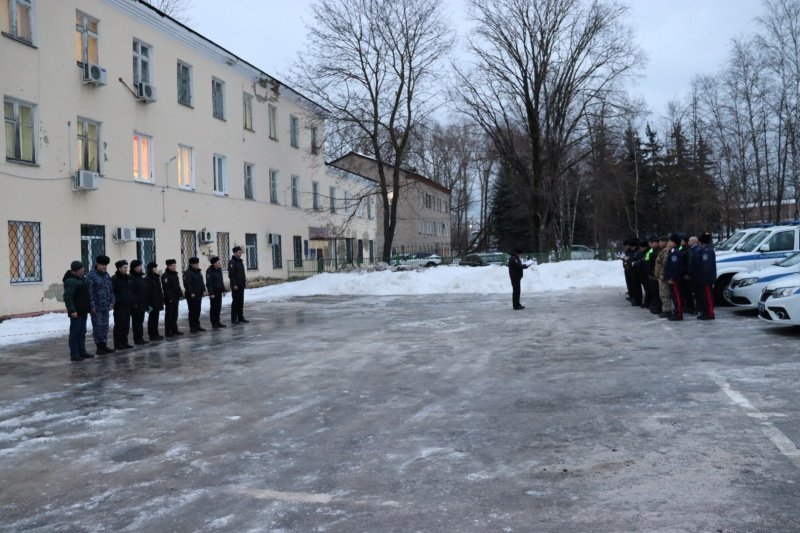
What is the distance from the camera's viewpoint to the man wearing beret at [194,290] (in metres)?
15.6

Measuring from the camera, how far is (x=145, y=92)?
23203 mm

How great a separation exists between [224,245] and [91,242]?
8.77 meters

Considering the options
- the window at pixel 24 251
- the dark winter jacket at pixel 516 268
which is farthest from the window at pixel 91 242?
the dark winter jacket at pixel 516 268

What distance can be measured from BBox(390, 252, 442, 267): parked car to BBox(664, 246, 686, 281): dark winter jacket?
21.3m

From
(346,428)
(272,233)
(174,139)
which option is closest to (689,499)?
(346,428)

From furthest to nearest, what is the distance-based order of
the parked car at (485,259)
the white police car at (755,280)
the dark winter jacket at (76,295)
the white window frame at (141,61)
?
the parked car at (485,259)
the white window frame at (141,61)
the white police car at (755,280)
the dark winter jacket at (76,295)

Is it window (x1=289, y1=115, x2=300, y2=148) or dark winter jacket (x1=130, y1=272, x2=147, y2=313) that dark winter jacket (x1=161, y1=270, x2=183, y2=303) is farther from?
window (x1=289, y1=115, x2=300, y2=148)

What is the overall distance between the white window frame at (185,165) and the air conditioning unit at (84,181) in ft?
19.0

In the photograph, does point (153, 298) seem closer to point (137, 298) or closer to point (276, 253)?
point (137, 298)

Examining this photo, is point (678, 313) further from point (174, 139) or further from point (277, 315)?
point (174, 139)

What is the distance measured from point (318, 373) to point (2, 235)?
40.3ft

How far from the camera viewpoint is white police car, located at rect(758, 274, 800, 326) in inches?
459

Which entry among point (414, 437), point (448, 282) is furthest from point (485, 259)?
point (414, 437)

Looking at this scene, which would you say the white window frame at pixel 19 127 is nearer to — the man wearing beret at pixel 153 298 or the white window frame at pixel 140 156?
the white window frame at pixel 140 156
